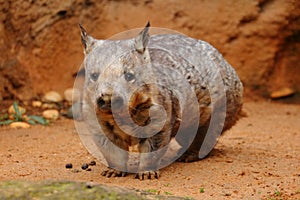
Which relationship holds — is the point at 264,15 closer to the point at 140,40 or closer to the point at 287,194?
the point at 140,40

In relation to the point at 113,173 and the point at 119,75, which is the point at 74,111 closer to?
the point at 113,173

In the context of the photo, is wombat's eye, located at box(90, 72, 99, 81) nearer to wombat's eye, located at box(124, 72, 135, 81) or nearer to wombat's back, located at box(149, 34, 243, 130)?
wombat's eye, located at box(124, 72, 135, 81)

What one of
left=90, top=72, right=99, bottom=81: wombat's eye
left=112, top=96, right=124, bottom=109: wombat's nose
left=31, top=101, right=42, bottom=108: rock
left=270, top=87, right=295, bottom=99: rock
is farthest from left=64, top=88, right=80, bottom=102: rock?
left=112, top=96, right=124, bottom=109: wombat's nose

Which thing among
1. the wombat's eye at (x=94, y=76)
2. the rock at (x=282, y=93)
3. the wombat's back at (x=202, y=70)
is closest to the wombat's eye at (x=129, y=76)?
the wombat's eye at (x=94, y=76)

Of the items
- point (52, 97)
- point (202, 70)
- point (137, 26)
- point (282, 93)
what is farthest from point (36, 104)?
point (282, 93)

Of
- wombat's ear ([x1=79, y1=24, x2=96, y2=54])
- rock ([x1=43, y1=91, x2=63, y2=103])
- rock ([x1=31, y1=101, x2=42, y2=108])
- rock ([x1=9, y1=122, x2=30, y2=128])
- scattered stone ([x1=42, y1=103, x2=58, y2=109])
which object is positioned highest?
wombat's ear ([x1=79, y1=24, x2=96, y2=54])

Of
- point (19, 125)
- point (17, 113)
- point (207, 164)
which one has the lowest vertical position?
point (207, 164)
